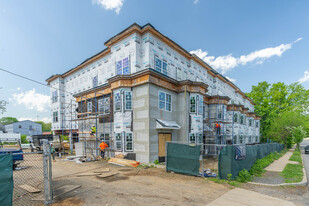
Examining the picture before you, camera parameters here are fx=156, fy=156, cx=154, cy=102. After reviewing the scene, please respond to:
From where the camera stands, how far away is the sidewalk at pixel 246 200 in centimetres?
580

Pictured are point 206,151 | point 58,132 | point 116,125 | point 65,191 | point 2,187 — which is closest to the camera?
point 2,187

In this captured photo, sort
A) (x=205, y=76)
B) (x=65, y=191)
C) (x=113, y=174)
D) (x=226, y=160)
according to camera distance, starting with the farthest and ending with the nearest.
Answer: (x=205, y=76) → (x=113, y=174) → (x=226, y=160) → (x=65, y=191)

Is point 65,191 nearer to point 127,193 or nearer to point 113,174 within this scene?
point 127,193

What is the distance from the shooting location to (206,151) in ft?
67.1

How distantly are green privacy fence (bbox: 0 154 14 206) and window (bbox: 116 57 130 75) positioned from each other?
454 inches

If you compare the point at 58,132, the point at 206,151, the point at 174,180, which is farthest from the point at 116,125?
the point at 58,132

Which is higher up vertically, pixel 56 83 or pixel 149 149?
pixel 56 83

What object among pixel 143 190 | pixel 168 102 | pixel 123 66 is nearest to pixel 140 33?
pixel 123 66

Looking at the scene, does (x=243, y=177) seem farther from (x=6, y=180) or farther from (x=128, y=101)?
(x=128, y=101)

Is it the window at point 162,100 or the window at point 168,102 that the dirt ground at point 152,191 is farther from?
the window at point 168,102

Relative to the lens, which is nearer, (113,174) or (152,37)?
(113,174)

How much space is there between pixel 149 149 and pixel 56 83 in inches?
908

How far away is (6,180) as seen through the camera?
14.9 feet

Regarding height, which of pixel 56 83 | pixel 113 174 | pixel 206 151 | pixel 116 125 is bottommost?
pixel 206 151
